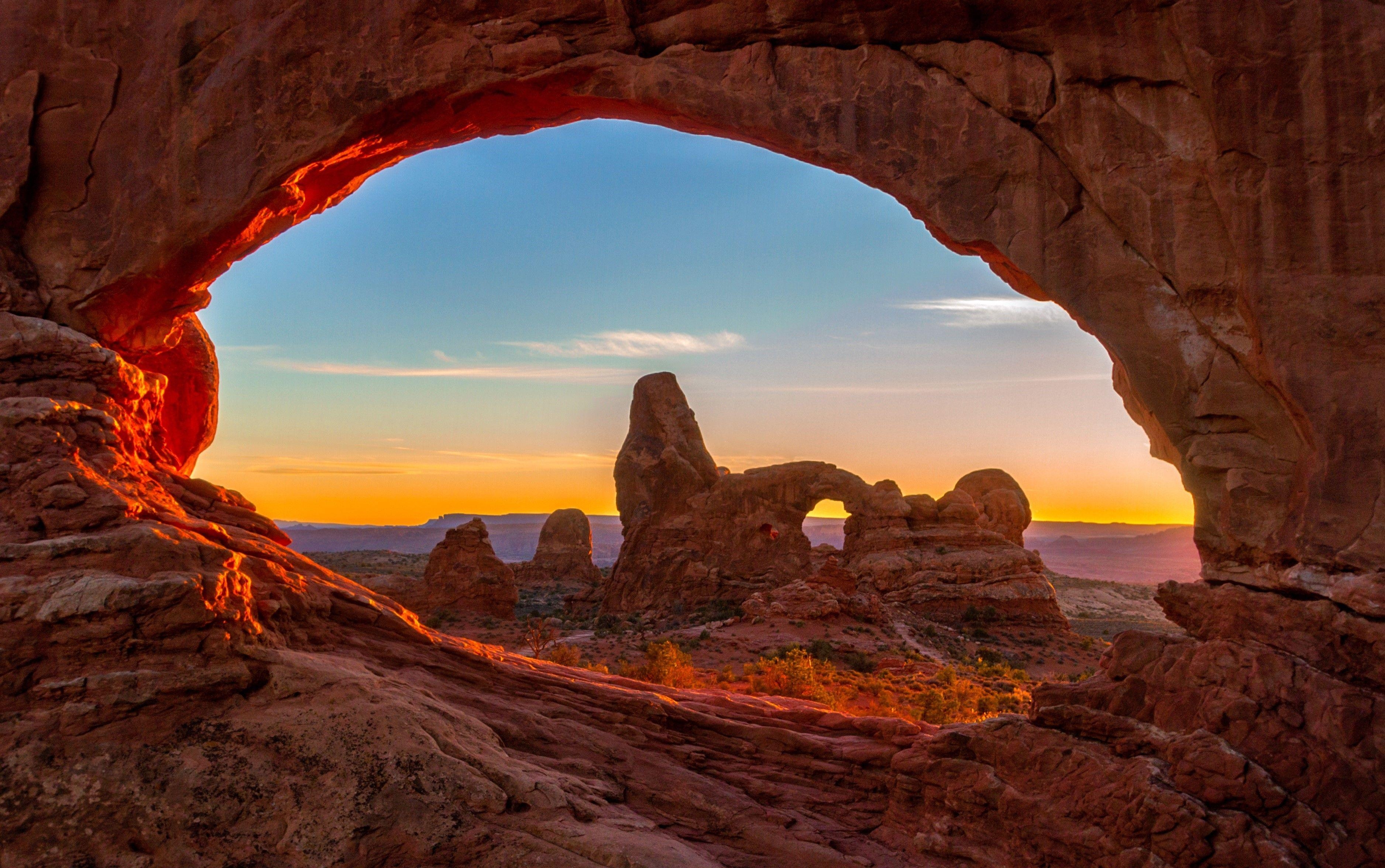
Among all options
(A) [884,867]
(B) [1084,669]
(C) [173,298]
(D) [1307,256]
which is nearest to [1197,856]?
(A) [884,867]

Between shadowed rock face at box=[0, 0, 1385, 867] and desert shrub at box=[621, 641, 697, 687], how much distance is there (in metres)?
5.97

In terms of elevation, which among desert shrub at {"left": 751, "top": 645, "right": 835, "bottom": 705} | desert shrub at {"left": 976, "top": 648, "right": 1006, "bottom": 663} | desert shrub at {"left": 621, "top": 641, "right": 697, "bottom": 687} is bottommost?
desert shrub at {"left": 976, "top": 648, "right": 1006, "bottom": 663}

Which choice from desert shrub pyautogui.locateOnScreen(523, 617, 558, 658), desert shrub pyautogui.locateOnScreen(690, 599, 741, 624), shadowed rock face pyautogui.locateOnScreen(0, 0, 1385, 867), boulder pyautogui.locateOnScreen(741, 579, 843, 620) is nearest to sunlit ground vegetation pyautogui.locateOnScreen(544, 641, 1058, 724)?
desert shrub pyautogui.locateOnScreen(523, 617, 558, 658)

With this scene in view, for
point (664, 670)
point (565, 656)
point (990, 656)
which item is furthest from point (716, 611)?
point (664, 670)

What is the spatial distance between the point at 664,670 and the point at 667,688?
6.22 meters

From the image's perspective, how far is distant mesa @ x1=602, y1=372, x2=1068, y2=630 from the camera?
31.0 m

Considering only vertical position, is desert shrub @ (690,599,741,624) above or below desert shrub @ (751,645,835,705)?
below

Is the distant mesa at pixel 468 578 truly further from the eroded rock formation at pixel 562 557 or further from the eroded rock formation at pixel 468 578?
the eroded rock formation at pixel 562 557

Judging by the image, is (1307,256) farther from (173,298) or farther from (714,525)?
(714,525)

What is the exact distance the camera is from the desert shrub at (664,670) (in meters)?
15.0

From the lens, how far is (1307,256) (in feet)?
20.3

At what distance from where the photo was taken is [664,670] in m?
15.1

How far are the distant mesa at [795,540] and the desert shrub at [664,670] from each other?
1179 cm

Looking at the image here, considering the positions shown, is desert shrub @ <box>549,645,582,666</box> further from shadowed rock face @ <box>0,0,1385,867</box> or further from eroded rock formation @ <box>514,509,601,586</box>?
eroded rock formation @ <box>514,509,601,586</box>
